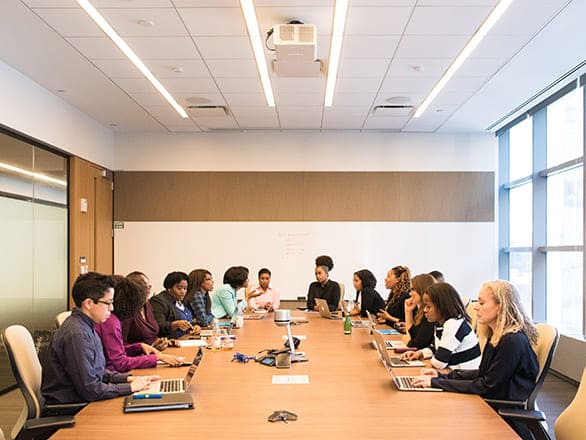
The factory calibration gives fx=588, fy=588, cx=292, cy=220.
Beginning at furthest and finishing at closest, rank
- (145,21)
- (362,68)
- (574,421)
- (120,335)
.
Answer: (362,68)
(145,21)
(120,335)
(574,421)

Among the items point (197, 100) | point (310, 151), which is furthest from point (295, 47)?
point (310, 151)

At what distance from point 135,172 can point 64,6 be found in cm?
496

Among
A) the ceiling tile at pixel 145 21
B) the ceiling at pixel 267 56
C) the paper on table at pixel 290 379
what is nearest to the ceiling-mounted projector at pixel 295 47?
the ceiling at pixel 267 56

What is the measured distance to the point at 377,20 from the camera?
464 cm

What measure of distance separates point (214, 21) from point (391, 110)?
11.6 ft

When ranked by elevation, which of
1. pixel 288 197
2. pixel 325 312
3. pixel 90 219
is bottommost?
pixel 325 312

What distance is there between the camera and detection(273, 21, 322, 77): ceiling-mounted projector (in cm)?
466

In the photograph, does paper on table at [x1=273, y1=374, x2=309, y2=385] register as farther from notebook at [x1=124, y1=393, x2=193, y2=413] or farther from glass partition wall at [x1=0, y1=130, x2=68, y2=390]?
glass partition wall at [x1=0, y1=130, x2=68, y2=390]

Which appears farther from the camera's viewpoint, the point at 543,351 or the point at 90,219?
the point at 90,219

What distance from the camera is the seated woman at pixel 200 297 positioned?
597 cm

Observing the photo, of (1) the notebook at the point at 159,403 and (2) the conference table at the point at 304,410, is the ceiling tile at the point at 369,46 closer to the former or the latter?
(2) the conference table at the point at 304,410

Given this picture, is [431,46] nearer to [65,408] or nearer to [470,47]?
[470,47]

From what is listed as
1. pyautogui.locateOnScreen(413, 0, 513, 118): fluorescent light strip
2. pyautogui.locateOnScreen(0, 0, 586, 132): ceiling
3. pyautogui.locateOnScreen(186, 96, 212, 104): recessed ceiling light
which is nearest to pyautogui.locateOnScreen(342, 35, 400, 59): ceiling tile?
pyautogui.locateOnScreen(0, 0, 586, 132): ceiling

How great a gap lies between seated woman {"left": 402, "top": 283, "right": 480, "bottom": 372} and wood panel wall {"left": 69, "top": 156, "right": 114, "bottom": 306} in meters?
5.15
